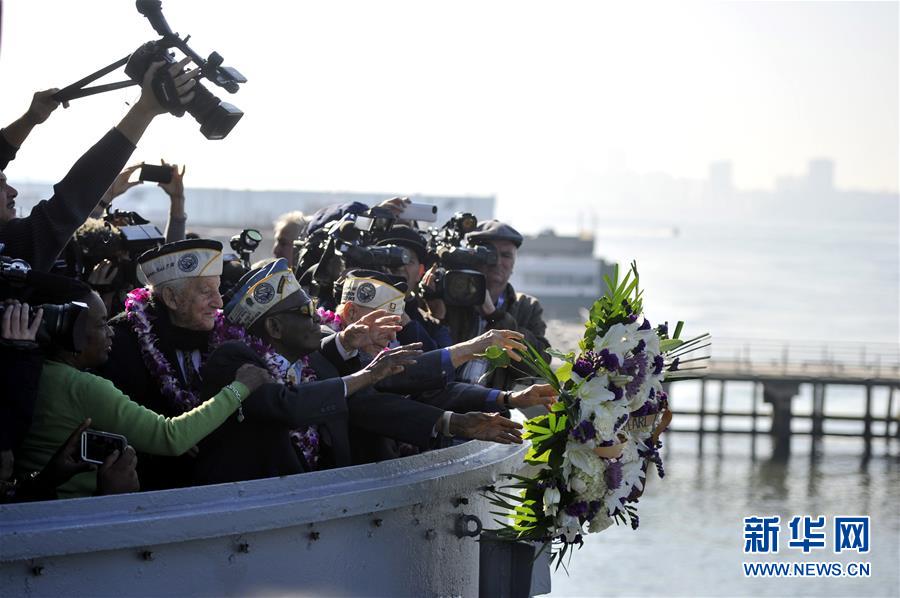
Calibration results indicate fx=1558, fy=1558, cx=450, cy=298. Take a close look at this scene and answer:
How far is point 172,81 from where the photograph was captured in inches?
212

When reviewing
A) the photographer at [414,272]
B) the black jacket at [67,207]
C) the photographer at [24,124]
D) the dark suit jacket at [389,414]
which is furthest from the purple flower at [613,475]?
the photographer at [24,124]

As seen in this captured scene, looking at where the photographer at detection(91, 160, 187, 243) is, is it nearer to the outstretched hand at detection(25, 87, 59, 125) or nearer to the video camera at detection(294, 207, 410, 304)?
the video camera at detection(294, 207, 410, 304)

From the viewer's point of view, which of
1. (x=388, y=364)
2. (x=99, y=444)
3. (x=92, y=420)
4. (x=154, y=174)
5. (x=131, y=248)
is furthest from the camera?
(x=154, y=174)

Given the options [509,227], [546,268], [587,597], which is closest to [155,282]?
[509,227]

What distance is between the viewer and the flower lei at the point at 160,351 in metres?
5.39

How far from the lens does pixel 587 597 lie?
40.8 m

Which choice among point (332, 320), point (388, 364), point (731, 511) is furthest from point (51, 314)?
point (731, 511)

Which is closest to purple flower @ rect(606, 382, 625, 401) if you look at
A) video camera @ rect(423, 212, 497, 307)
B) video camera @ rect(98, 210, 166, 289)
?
video camera @ rect(98, 210, 166, 289)

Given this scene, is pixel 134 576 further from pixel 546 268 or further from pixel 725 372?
pixel 546 268

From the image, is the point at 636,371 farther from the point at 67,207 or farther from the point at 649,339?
the point at 67,207

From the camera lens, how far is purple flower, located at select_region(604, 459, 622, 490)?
18.2ft

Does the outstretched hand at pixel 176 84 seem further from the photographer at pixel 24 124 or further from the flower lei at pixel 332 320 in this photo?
the flower lei at pixel 332 320

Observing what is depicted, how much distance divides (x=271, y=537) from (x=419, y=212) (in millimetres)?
3720

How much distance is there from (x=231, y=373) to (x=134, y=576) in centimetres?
82
